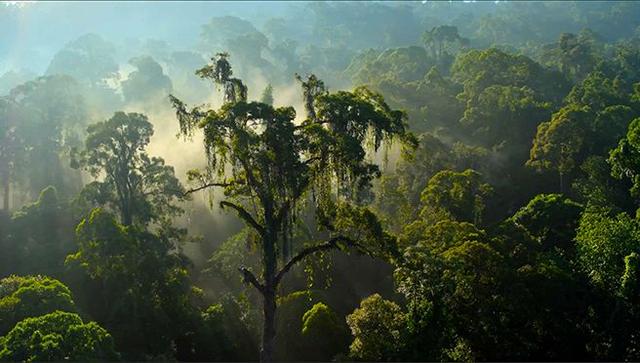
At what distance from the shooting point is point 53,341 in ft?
69.7

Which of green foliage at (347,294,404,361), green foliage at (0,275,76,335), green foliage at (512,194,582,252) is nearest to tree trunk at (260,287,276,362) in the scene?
green foliage at (347,294,404,361)

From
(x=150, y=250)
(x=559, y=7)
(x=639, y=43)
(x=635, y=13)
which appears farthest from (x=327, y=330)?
(x=559, y=7)

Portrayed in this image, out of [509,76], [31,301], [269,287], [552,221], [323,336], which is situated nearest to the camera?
[269,287]

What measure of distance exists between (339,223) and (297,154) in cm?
290

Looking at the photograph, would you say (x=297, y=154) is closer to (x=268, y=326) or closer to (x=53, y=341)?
(x=268, y=326)

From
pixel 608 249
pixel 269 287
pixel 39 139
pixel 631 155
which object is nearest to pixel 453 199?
pixel 631 155

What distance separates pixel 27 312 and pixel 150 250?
9170mm

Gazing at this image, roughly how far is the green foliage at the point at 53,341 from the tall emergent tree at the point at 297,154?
669 centimetres

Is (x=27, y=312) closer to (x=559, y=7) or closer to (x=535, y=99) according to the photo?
(x=535, y=99)

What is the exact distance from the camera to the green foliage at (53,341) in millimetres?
20906

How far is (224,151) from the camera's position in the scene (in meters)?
19.9

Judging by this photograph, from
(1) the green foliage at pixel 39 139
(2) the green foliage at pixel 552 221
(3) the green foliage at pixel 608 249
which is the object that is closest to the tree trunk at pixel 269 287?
(3) the green foliage at pixel 608 249

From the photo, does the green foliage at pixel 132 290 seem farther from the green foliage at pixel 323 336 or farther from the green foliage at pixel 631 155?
the green foliage at pixel 631 155

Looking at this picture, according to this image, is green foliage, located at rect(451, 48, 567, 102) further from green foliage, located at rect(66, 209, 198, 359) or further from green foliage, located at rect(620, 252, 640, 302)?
green foliage, located at rect(66, 209, 198, 359)
